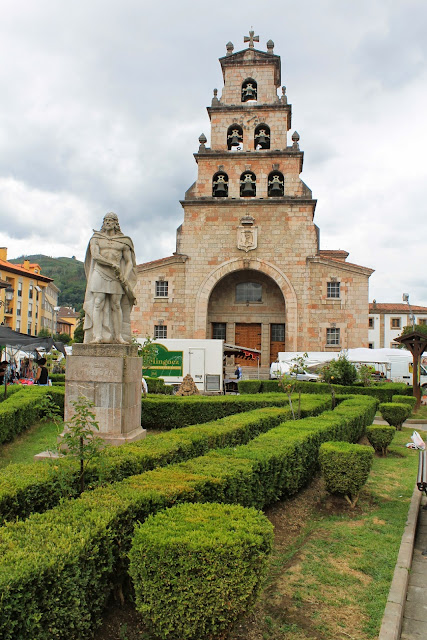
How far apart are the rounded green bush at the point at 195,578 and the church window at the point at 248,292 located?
2754cm

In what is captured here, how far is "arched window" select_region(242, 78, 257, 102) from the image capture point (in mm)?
29562

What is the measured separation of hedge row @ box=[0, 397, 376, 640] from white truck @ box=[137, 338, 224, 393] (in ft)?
58.9

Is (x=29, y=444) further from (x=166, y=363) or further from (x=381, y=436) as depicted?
(x=166, y=363)

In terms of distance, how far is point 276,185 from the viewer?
92.1 ft

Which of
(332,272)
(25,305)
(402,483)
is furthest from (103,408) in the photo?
(25,305)

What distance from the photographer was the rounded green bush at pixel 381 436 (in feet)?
33.1

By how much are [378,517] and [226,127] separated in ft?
89.8

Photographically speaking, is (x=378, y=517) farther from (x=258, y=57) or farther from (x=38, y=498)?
(x=258, y=57)

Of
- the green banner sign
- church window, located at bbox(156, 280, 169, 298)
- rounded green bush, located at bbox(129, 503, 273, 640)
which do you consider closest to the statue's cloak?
rounded green bush, located at bbox(129, 503, 273, 640)

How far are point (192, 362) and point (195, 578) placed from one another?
69.4 feet

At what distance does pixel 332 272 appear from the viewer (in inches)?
1094

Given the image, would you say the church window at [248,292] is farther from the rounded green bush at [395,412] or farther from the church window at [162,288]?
the rounded green bush at [395,412]

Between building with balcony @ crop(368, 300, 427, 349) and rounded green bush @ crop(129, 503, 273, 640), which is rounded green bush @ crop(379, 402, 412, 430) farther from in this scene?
building with balcony @ crop(368, 300, 427, 349)

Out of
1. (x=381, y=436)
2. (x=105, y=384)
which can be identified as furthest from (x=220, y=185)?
(x=105, y=384)
